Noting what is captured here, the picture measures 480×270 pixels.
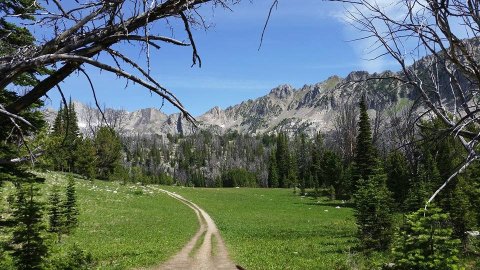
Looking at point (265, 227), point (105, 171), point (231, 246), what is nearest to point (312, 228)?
point (265, 227)

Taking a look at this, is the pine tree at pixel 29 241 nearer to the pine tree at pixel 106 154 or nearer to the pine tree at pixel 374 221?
the pine tree at pixel 374 221

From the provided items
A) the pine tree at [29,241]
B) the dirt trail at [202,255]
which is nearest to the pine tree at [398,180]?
Result: the dirt trail at [202,255]

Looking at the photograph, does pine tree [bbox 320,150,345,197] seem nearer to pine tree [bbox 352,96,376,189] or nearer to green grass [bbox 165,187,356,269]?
pine tree [bbox 352,96,376,189]

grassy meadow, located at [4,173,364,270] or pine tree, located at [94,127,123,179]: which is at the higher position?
pine tree, located at [94,127,123,179]

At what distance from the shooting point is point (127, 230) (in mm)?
30609

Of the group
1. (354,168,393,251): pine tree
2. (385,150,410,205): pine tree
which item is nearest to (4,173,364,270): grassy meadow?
(354,168,393,251): pine tree

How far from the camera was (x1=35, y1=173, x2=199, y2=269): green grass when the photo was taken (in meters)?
19.2

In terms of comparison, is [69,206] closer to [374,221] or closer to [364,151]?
[374,221]

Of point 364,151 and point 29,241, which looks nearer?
point 29,241

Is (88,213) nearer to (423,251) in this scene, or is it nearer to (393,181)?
(423,251)

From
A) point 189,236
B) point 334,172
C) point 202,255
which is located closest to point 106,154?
point 334,172

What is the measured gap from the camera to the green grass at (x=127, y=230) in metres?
19.2

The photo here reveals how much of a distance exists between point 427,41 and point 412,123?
932 millimetres

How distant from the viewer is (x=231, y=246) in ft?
77.2
